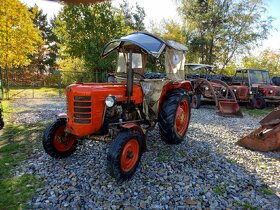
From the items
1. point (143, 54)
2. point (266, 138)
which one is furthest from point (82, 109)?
point (266, 138)

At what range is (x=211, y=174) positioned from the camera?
364 cm

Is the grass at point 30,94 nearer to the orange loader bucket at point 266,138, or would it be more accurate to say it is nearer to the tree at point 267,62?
the orange loader bucket at point 266,138

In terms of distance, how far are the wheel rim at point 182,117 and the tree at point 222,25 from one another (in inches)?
631

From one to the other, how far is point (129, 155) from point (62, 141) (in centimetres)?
131

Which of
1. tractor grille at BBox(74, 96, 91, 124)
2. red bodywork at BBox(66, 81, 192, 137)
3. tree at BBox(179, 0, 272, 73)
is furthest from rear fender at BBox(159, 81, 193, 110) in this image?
tree at BBox(179, 0, 272, 73)

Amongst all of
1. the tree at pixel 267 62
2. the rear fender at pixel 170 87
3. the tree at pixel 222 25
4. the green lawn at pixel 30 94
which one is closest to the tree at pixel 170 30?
the tree at pixel 222 25

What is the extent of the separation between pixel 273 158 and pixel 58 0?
4.37 metres

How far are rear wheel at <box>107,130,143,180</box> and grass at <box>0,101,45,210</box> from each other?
1.06 metres

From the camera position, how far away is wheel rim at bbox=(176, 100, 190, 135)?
5.00 m

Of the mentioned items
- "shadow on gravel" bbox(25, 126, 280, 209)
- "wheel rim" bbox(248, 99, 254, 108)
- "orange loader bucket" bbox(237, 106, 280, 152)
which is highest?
"wheel rim" bbox(248, 99, 254, 108)

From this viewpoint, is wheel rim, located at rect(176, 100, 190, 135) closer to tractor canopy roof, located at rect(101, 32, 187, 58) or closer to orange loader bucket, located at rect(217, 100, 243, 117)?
tractor canopy roof, located at rect(101, 32, 187, 58)

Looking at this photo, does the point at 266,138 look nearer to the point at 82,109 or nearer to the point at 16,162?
the point at 82,109

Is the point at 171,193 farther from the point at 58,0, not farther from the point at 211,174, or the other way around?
the point at 58,0

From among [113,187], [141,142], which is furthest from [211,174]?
[113,187]
